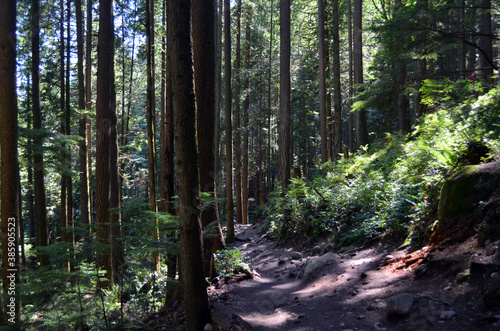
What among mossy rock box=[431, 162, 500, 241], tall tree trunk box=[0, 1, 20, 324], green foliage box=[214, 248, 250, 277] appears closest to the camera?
mossy rock box=[431, 162, 500, 241]

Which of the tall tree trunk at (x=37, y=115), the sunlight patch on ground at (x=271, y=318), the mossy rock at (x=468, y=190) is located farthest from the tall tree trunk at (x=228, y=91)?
the mossy rock at (x=468, y=190)

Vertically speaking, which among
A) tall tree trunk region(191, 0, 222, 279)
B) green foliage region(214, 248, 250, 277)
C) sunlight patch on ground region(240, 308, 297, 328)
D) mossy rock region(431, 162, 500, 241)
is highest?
tall tree trunk region(191, 0, 222, 279)

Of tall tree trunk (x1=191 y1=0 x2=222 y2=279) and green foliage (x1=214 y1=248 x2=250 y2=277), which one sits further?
green foliage (x1=214 y1=248 x2=250 y2=277)

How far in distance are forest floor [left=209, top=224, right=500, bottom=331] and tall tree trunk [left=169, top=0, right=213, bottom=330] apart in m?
0.94

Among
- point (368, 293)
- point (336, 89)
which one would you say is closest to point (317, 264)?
A: point (368, 293)

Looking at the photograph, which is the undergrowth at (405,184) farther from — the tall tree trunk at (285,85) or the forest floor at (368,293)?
the tall tree trunk at (285,85)

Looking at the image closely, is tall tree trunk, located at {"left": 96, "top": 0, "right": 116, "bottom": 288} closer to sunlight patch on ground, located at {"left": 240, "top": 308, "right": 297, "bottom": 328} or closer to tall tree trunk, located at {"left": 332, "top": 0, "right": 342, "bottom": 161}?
sunlight patch on ground, located at {"left": 240, "top": 308, "right": 297, "bottom": 328}

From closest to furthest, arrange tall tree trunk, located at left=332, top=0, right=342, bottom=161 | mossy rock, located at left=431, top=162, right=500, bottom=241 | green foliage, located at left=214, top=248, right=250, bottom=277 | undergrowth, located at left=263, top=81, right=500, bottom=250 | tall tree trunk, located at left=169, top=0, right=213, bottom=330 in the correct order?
tall tree trunk, located at left=169, top=0, right=213, bottom=330 < mossy rock, located at left=431, top=162, right=500, bottom=241 < undergrowth, located at left=263, top=81, right=500, bottom=250 < green foliage, located at left=214, top=248, right=250, bottom=277 < tall tree trunk, located at left=332, top=0, right=342, bottom=161

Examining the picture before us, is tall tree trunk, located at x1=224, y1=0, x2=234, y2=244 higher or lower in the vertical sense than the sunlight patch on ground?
higher

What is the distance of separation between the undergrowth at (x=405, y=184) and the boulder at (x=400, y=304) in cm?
208

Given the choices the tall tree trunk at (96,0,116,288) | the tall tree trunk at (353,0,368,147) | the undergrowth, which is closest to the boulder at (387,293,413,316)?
the undergrowth

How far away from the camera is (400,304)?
13.0 ft

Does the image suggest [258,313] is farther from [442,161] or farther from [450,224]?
[442,161]

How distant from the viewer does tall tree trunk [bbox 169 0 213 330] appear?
14.4ft
